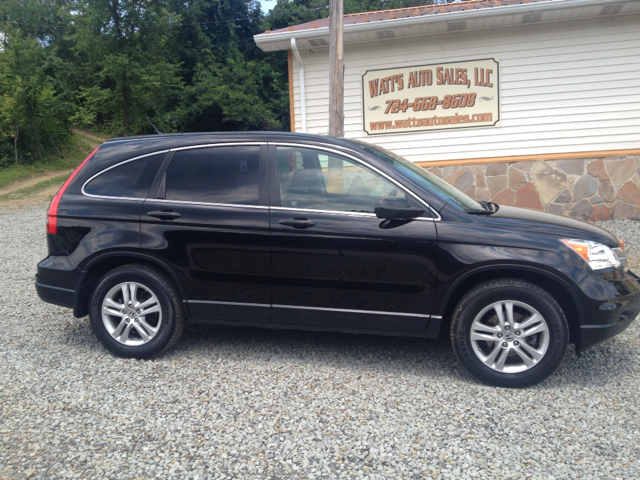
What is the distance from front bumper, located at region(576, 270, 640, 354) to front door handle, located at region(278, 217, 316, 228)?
6.40 ft

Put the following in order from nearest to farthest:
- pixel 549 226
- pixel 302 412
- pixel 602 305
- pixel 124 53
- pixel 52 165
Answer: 1. pixel 302 412
2. pixel 602 305
3. pixel 549 226
4. pixel 52 165
5. pixel 124 53

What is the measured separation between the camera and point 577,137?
10352mm

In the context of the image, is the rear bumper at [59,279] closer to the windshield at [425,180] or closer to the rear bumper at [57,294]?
the rear bumper at [57,294]

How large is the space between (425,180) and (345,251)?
3.10 ft

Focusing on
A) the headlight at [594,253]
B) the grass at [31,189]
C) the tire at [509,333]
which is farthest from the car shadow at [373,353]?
the grass at [31,189]

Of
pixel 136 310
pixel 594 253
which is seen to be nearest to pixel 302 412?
pixel 136 310

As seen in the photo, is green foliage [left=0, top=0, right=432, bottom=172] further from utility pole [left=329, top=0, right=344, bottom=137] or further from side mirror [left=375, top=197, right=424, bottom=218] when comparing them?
side mirror [left=375, top=197, right=424, bottom=218]

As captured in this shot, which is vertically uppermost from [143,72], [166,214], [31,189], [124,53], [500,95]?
[124,53]

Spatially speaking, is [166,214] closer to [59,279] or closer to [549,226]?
[59,279]

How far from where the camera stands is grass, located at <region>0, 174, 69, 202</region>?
60.3ft

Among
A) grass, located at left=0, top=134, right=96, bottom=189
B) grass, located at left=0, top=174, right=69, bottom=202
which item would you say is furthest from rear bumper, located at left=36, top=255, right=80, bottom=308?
grass, located at left=0, top=134, right=96, bottom=189

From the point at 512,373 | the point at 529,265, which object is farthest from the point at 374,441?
the point at 529,265

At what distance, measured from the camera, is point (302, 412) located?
3.47 metres

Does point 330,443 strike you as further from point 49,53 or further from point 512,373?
point 49,53
